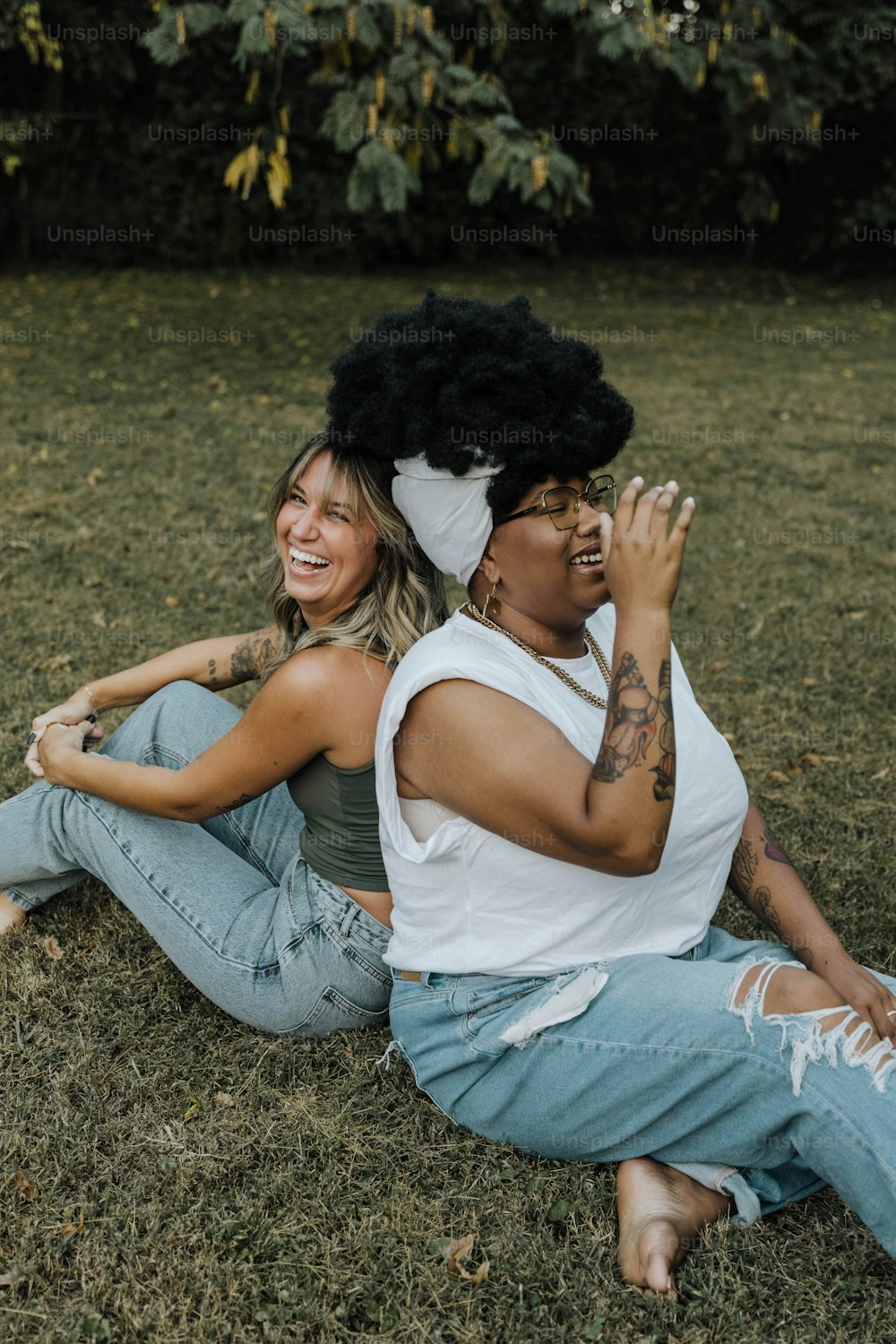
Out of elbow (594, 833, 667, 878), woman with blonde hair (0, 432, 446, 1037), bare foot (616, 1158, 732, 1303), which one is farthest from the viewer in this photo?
woman with blonde hair (0, 432, 446, 1037)

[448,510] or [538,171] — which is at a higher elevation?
[538,171]

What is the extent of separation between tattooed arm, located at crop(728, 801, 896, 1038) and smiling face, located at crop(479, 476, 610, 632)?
2.41 ft

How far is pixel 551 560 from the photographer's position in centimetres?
237

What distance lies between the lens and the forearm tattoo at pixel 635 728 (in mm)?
2090

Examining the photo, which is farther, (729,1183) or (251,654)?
(251,654)

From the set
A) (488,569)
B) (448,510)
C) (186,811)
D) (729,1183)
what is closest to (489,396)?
(448,510)

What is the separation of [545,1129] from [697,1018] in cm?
45

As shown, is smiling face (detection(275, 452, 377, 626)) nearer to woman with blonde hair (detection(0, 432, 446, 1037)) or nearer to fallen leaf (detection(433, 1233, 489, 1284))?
woman with blonde hair (detection(0, 432, 446, 1037))

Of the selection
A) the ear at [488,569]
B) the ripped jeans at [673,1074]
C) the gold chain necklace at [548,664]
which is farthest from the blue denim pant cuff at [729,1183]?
the ear at [488,569]

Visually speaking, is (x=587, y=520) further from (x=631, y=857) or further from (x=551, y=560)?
(x=631, y=857)

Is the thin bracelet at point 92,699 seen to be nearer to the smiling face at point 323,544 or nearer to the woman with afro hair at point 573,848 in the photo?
the smiling face at point 323,544

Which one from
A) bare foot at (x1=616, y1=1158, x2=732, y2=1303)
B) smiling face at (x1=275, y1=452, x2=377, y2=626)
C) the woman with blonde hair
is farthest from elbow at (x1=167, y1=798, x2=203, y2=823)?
bare foot at (x1=616, y1=1158, x2=732, y2=1303)

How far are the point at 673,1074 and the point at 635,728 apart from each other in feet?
2.14

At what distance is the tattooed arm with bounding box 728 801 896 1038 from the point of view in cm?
247
